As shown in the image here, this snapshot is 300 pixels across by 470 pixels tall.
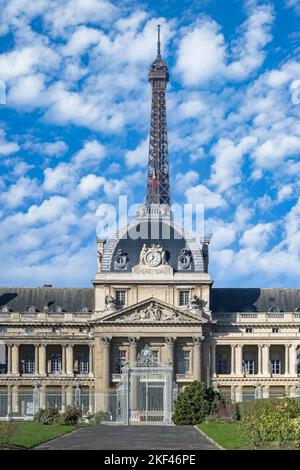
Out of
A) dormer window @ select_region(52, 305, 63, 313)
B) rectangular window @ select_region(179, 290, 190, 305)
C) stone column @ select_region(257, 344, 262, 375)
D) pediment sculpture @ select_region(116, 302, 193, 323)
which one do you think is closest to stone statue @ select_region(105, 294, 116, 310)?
pediment sculpture @ select_region(116, 302, 193, 323)

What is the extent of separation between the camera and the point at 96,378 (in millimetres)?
104375

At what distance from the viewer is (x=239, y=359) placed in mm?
107000

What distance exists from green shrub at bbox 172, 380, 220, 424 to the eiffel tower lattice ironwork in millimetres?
81602

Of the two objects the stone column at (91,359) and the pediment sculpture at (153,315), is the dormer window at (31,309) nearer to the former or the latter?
the stone column at (91,359)

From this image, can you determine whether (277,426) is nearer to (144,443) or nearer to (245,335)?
(144,443)

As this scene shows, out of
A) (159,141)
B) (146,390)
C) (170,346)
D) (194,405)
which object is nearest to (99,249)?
(170,346)

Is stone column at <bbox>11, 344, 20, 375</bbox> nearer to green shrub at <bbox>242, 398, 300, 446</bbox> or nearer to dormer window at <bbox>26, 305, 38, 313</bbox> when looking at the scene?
dormer window at <bbox>26, 305, 38, 313</bbox>

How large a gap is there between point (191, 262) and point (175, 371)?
10485 millimetres

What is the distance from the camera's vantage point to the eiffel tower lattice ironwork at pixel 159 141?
15688cm

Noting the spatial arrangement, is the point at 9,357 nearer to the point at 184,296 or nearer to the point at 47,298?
the point at 47,298

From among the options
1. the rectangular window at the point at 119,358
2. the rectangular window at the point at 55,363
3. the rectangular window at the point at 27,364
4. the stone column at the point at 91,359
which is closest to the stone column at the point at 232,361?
the rectangular window at the point at 119,358

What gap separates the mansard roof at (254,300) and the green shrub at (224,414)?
36.0 meters

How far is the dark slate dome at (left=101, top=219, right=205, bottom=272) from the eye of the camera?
105 metres
